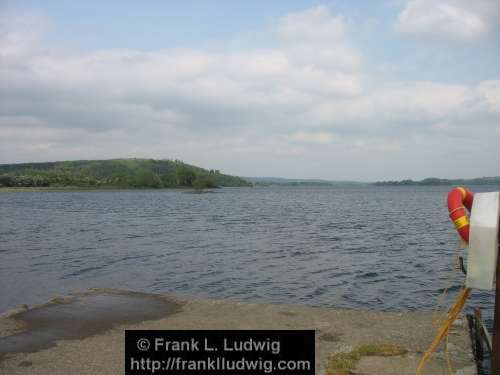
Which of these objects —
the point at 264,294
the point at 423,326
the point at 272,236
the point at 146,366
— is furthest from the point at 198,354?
the point at 272,236

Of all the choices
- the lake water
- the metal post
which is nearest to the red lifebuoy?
the metal post

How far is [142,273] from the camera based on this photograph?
18.7 metres

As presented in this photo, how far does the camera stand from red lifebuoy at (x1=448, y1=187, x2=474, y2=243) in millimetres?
5379

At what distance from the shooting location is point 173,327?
9375mm

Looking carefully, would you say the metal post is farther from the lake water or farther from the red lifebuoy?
the lake water

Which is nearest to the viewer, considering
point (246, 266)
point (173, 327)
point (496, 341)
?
point (496, 341)

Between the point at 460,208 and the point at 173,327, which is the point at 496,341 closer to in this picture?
the point at 460,208

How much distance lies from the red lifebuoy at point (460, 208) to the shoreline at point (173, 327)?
2673 mm

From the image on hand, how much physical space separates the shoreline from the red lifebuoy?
2.67 m

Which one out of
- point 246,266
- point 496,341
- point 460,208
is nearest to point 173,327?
point 496,341

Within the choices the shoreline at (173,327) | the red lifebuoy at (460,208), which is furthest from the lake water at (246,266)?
the red lifebuoy at (460,208)

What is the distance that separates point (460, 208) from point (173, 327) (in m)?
6.21

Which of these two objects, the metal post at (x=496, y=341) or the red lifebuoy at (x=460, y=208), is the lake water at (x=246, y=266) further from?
the red lifebuoy at (x=460, y=208)

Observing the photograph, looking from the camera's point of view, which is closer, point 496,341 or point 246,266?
point 496,341
